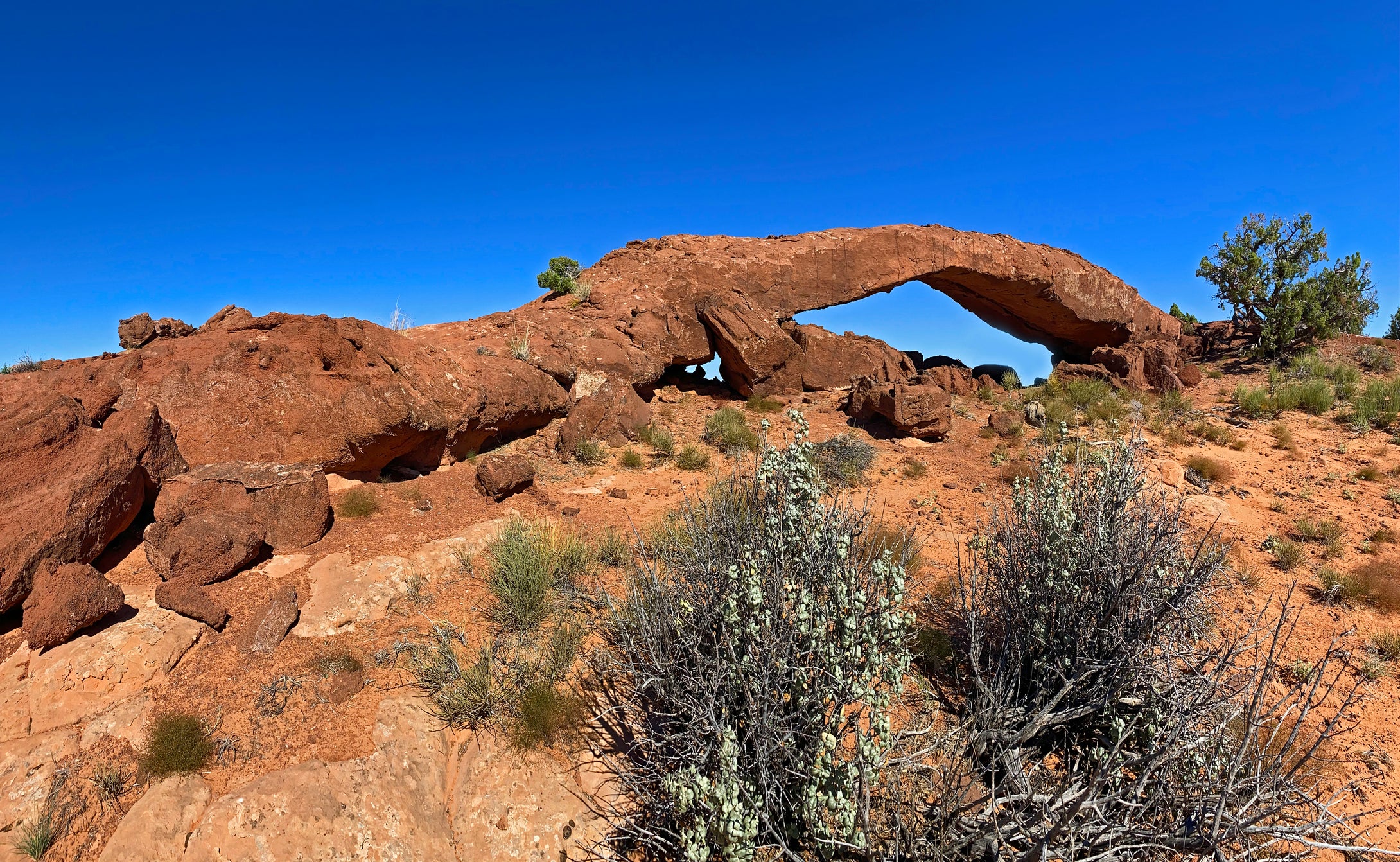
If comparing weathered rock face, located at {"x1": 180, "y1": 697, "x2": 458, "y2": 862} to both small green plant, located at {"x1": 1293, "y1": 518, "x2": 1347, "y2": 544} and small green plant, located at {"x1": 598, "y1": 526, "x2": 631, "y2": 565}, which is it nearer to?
small green plant, located at {"x1": 598, "y1": 526, "x2": 631, "y2": 565}

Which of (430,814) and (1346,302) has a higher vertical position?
(1346,302)

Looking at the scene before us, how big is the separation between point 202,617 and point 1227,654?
6021mm

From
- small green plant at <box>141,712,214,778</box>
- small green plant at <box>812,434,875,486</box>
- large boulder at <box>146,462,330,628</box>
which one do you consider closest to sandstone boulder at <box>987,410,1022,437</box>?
small green plant at <box>812,434,875,486</box>

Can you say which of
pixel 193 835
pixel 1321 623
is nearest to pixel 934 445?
pixel 1321 623

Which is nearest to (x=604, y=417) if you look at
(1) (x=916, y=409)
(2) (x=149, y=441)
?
(1) (x=916, y=409)

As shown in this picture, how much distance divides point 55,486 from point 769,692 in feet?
16.3

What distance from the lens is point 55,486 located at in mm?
4234

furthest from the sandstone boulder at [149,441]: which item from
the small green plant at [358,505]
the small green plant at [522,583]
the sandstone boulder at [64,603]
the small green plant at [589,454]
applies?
the small green plant at [589,454]

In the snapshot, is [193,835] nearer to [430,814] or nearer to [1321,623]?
[430,814]

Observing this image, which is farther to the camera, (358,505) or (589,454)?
(589,454)

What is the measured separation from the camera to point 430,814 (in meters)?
3.29

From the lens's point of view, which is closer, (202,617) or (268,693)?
(268,693)

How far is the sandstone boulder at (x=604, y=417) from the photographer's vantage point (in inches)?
348

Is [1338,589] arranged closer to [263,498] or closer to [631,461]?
Result: [631,461]
